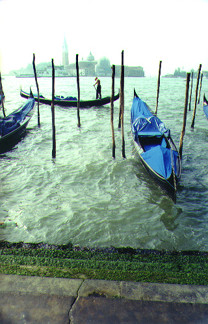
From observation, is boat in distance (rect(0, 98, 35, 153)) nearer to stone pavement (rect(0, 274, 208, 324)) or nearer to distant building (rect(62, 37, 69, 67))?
stone pavement (rect(0, 274, 208, 324))

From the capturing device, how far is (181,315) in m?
1.60

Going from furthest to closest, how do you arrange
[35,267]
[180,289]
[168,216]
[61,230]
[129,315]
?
1. [168,216]
2. [61,230]
3. [35,267]
4. [180,289]
5. [129,315]

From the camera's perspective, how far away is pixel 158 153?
182 inches

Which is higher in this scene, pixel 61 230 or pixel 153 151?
pixel 153 151

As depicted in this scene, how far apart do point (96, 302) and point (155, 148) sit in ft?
11.7

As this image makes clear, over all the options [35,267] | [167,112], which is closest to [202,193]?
[35,267]

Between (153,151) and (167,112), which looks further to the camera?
(167,112)

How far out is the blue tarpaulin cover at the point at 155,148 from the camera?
4.30 m

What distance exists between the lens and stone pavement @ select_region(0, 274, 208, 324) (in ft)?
5.18

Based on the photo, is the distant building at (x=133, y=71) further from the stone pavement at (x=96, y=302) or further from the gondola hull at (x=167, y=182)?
the stone pavement at (x=96, y=302)

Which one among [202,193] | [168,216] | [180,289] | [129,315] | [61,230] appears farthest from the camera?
[202,193]

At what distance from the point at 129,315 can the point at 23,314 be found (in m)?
0.73

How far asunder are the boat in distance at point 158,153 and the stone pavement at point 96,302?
213 centimetres

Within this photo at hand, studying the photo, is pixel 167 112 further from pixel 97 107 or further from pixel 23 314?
pixel 23 314
